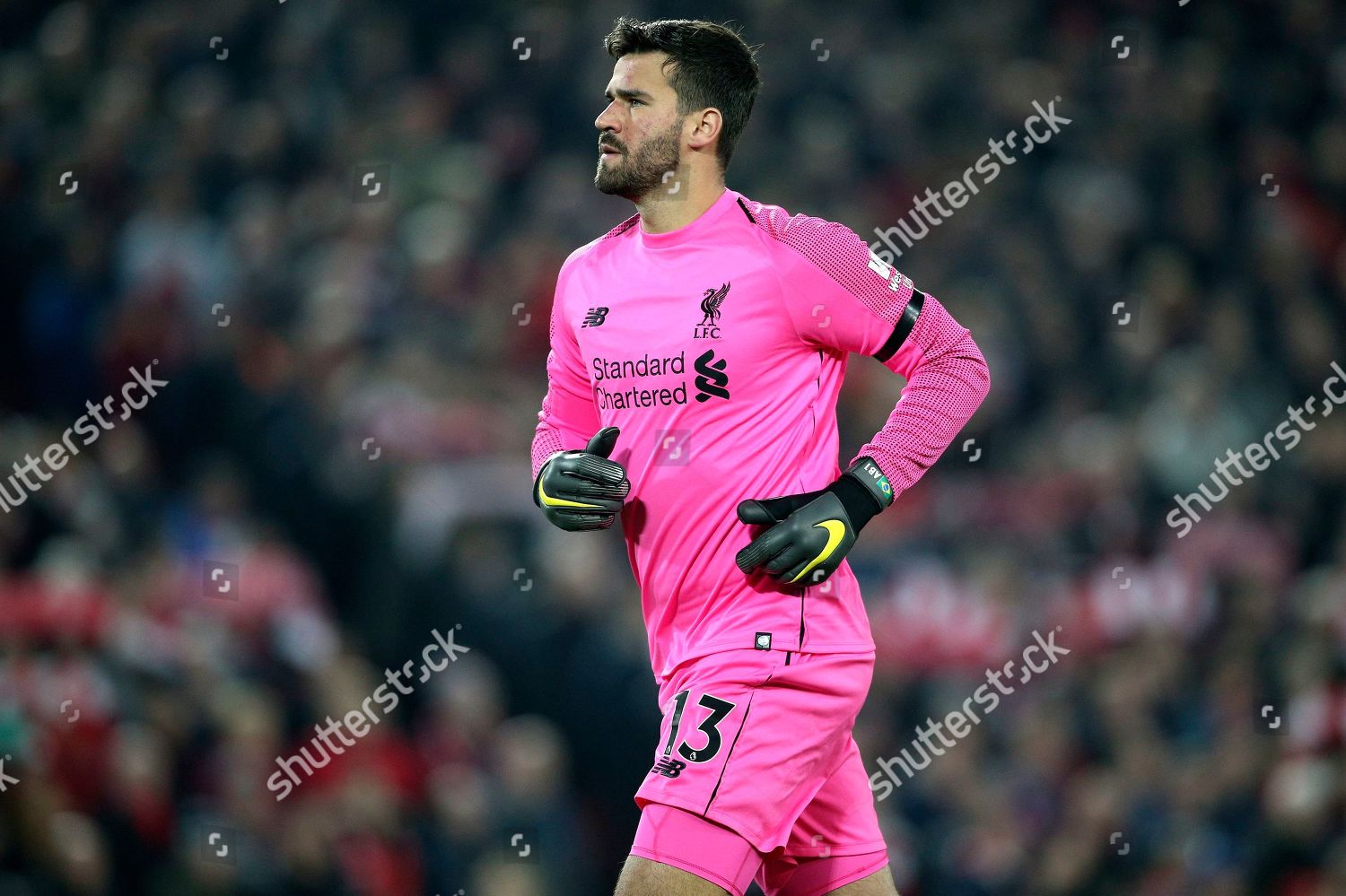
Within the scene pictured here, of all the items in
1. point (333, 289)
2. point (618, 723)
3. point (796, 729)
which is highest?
point (333, 289)

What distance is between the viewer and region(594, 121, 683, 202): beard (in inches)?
123

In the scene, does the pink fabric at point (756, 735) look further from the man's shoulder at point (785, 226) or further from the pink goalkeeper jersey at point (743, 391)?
the man's shoulder at point (785, 226)

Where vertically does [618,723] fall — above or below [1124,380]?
below

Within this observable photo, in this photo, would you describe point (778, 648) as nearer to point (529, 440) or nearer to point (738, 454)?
point (738, 454)

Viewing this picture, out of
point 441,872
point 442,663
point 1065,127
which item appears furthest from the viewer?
point 1065,127

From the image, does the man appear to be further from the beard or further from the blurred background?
the blurred background

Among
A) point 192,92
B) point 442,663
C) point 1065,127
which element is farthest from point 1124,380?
point 192,92

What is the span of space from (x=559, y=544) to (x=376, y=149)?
226 cm

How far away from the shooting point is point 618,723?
556 centimetres

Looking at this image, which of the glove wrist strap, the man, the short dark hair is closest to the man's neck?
the man

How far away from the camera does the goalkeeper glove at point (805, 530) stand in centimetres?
280

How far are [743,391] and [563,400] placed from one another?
0.58m

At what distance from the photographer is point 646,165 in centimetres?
312

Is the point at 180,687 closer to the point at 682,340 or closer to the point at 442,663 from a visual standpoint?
the point at 442,663
